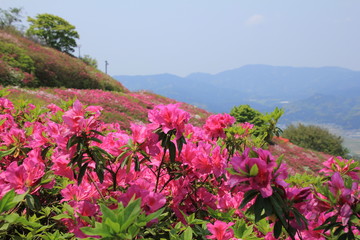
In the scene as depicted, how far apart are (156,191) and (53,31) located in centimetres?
3796

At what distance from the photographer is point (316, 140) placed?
25.3m

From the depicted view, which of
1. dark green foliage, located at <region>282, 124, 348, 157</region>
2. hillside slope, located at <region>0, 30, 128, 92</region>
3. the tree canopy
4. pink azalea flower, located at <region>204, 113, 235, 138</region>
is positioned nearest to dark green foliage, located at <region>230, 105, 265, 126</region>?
dark green foliage, located at <region>282, 124, 348, 157</region>

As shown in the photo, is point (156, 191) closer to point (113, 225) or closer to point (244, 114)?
point (113, 225)

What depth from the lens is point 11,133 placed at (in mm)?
1780

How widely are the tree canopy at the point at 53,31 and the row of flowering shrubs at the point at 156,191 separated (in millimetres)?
36094

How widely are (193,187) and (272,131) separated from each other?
1.60 meters

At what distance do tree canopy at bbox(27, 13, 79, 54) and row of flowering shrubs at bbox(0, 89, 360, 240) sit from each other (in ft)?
118

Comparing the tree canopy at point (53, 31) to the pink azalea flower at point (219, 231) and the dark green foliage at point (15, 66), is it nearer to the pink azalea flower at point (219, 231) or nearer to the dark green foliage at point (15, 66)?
the dark green foliage at point (15, 66)

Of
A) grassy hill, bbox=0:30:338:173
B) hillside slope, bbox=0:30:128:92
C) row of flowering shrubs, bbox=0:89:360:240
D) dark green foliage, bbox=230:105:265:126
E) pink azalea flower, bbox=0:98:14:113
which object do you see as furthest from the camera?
dark green foliage, bbox=230:105:265:126

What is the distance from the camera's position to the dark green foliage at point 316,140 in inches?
986

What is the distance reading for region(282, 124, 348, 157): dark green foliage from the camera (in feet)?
82.2

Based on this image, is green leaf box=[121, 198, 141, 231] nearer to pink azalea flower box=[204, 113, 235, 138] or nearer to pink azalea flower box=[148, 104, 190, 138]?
pink azalea flower box=[148, 104, 190, 138]

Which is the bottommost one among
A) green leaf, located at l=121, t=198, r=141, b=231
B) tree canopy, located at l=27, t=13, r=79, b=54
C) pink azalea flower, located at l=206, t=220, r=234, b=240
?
pink azalea flower, located at l=206, t=220, r=234, b=240

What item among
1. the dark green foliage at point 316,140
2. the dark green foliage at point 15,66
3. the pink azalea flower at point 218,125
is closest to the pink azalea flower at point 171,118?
the pink azalea flower at point 218,125
